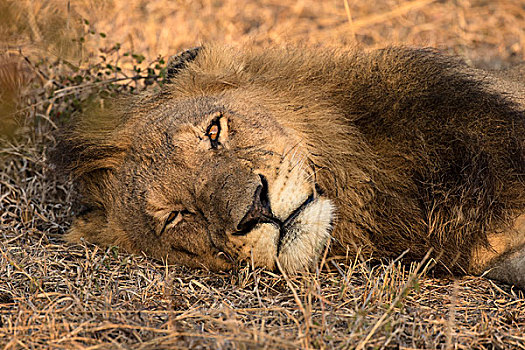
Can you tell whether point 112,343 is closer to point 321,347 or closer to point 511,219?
point 321,347

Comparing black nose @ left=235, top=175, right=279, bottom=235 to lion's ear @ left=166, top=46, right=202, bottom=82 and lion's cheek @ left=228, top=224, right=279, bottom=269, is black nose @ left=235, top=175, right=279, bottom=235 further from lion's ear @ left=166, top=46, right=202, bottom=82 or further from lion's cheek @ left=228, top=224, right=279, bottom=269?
lion's ear @ left=166, top=46, right=202, bottom=82

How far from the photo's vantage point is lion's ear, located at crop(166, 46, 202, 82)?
397cm

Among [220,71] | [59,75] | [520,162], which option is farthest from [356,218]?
[59,75]

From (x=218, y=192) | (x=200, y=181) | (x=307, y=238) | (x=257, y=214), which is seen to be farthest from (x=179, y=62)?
(x=307, y=238)

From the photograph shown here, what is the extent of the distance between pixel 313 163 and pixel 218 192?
0.65 m

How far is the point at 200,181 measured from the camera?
3225mm

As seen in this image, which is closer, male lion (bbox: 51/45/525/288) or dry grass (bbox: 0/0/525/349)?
dry grass (bbox: 0/0/525/349)

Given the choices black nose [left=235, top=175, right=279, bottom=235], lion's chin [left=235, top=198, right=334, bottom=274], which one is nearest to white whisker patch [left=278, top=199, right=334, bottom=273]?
lion's chin [left=235, top=198, right=334, bottom=274]

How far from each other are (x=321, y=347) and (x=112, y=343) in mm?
872

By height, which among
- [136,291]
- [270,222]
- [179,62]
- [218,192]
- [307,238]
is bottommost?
[136,291]

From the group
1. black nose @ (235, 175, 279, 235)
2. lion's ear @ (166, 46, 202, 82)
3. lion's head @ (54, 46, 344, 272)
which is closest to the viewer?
black nose @ (235, 175, 279, 235)

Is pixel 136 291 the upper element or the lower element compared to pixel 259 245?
lower

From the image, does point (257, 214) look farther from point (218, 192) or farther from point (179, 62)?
point (179, 62)

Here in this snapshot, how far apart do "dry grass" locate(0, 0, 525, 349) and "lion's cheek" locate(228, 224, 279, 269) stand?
0.09 meters
